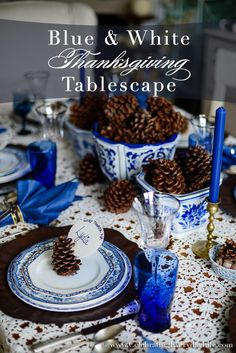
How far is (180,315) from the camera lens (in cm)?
67

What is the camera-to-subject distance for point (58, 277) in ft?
2.38

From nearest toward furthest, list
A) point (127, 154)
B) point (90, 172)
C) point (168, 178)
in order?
point (168, 178) → point (127, 154) → point (90, 172)

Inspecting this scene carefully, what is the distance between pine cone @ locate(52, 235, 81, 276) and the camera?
28.7 inches

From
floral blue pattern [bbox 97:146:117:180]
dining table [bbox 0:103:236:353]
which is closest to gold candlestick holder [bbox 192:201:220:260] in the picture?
dining table [bbox 0:103:236:353]

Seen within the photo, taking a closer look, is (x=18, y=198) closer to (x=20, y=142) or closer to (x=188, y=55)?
(x=20, y=142)

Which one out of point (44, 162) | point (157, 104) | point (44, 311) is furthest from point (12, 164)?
point (44, 311)

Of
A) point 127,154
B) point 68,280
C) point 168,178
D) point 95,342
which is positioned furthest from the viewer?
point 127,154

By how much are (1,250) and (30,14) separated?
1.30 m

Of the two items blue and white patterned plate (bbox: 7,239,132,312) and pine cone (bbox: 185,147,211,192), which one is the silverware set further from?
pine cone (bbox: 185,147,211,192)

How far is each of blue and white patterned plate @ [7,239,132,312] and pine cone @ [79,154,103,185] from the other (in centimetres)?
27

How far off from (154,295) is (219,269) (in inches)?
5.9

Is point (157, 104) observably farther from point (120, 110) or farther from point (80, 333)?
point (80, 333)

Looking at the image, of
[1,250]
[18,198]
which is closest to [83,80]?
[18,198]

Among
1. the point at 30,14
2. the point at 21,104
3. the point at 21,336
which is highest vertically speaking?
the point at 30,14
